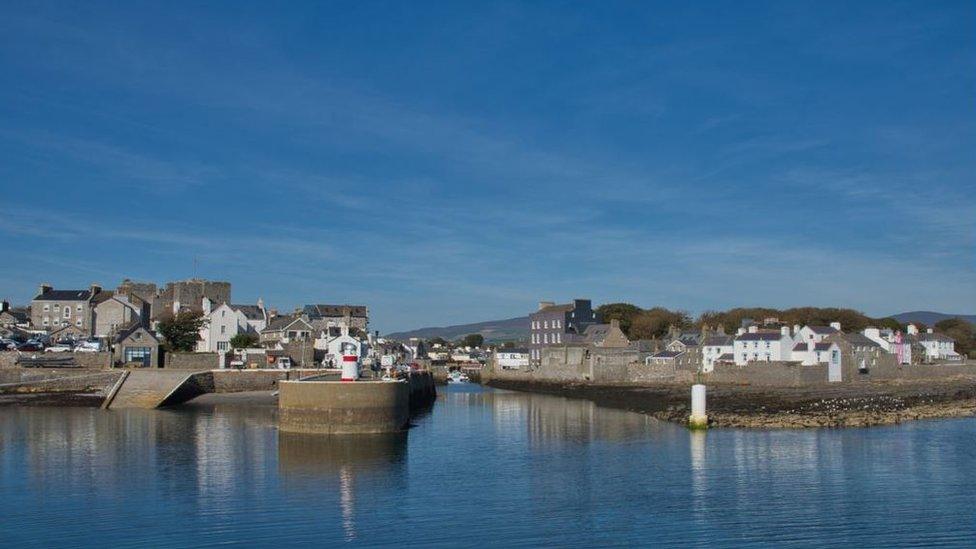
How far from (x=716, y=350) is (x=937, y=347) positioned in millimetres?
24284

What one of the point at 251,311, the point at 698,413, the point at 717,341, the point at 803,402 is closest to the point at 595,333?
the point at 717,341

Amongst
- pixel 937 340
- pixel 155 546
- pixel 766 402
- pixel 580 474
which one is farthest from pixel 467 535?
pixel 937 340

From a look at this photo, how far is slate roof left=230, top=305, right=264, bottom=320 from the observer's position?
7725 cm

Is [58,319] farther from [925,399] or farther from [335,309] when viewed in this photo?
[925,399]

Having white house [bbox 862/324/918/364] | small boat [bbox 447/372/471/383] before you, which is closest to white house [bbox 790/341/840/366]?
white house [bbox 862/324/918/364]

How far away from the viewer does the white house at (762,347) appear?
198ft

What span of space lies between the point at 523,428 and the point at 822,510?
63.7ft

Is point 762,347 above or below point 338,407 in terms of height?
above

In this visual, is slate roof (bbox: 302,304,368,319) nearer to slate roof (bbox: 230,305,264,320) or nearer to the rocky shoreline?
slate roof (bbox: 230,305,264,320)

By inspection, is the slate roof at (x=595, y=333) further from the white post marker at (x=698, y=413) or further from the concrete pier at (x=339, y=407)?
the concrete pier at (x=339, y=407)

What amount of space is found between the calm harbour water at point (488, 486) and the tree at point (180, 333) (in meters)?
26.5

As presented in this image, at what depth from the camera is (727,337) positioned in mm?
65000

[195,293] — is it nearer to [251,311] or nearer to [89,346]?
[251,311]

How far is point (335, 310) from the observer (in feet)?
293
